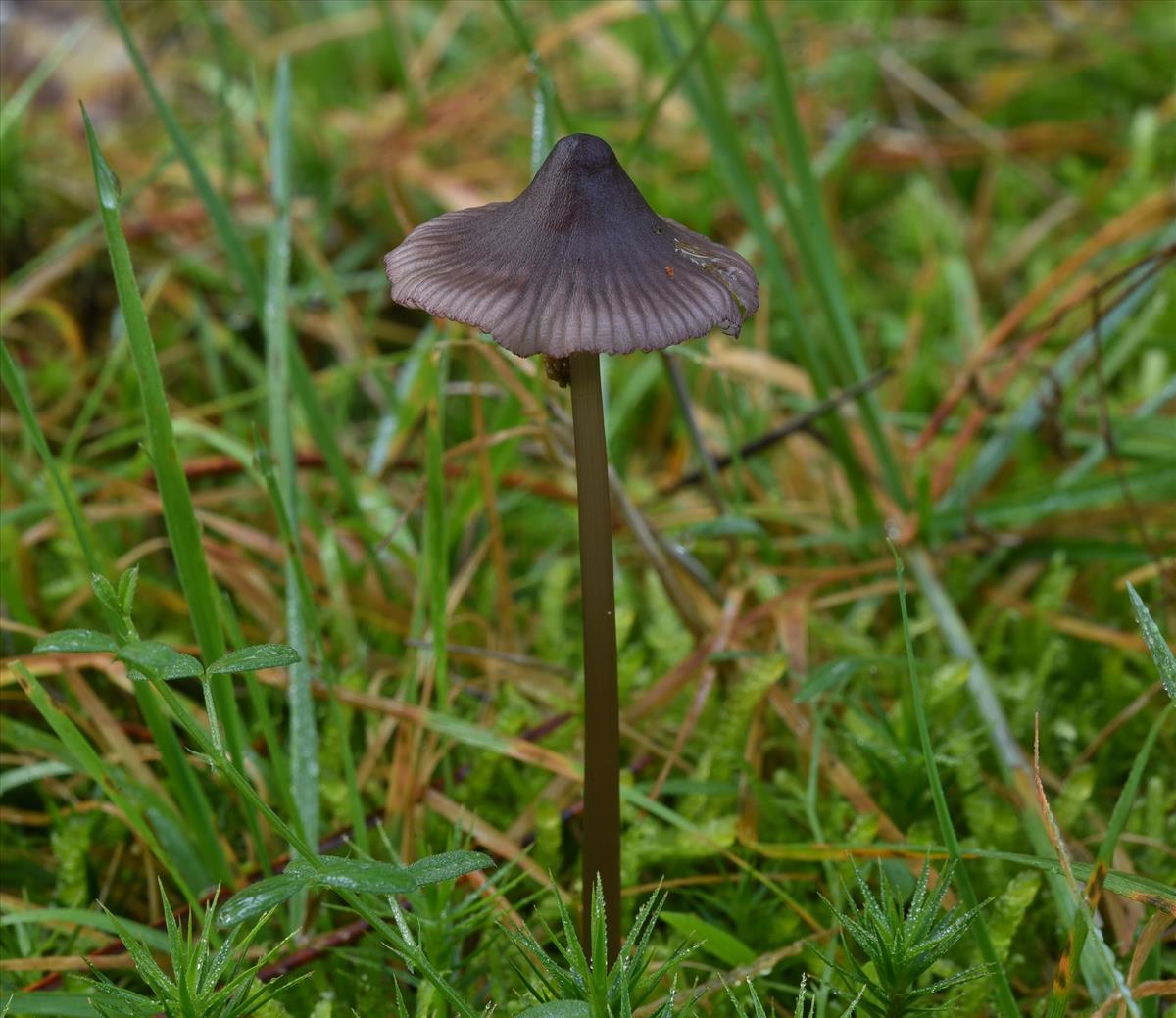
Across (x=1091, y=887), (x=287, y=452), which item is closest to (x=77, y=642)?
(x=287, y=452)

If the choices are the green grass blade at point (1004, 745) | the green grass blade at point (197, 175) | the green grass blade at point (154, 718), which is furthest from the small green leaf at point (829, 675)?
the green grass blade at point (197, 175)

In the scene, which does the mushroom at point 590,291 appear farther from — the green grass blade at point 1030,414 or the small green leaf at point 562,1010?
the green grass blade at point 1030,414

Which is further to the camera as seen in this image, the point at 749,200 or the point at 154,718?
the point at 749,200

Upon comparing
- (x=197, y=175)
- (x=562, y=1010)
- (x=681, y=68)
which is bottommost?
(x=562, y=1010)

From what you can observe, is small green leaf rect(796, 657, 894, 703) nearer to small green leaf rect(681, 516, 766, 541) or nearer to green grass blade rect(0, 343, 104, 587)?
small green leaf rect(681, 516, 766, 541)

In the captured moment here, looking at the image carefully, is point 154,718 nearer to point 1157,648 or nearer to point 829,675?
point 829,675

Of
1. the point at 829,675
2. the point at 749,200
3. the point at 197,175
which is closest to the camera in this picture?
the point at 829,675
